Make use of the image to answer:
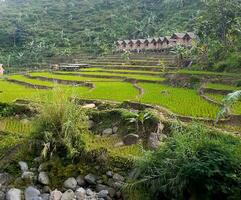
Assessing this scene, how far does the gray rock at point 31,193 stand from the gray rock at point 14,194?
5.9 inches

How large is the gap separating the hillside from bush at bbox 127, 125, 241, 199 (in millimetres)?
60730

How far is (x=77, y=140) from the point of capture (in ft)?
32.6

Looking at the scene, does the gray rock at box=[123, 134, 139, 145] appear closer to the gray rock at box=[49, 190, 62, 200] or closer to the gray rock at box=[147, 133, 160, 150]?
the gray rock at box=[147, 133, 160, 150]

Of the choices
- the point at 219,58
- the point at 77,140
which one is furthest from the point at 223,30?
the point at 77,140

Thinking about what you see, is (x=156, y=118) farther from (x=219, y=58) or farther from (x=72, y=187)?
(x=219, y=58)

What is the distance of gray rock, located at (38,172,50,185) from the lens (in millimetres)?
9469

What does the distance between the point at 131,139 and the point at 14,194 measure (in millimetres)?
4858

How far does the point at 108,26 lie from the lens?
9025 centimetres

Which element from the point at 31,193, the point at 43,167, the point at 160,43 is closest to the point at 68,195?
the point at 31,193

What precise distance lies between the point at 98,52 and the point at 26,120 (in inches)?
2182

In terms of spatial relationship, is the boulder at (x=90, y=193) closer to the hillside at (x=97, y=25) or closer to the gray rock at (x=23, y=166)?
the gray rock at (x=23, y=166)

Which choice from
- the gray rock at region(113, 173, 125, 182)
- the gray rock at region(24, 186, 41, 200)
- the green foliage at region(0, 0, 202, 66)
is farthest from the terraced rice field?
the green foliage at region(0, 0, 202, 66)

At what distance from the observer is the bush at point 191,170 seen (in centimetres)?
741

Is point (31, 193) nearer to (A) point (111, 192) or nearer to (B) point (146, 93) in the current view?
(A) point (111, 192)
